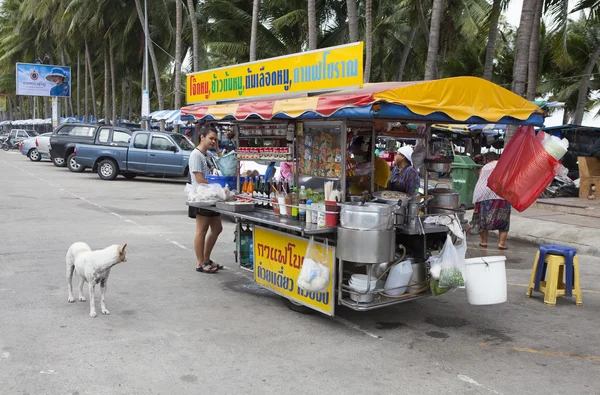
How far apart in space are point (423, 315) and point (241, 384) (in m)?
2.51

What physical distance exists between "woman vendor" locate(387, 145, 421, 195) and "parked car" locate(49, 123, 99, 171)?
18.8m

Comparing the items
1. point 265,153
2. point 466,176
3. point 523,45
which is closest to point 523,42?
point 523,45

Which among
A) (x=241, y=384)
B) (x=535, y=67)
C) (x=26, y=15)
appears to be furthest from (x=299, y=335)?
(x=26, y=15)

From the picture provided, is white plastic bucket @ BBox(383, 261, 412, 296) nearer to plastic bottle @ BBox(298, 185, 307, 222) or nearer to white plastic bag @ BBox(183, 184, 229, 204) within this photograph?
plastic bottle @ BBox(298, 185, 307, 222)

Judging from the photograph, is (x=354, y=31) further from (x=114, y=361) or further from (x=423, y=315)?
(x=114, y=361)

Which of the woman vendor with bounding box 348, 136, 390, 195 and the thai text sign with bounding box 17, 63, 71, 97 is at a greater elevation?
the thai text sign with bounding box 17, 63, 71, 97

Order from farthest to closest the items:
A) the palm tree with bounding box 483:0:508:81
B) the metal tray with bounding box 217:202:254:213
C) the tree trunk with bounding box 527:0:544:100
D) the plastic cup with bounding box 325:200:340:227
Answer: the palm tree with bounding box 483:0:508:81 < the tree trunk with bounding box 527:0:544:100 < the metal tray with bounding box 217:202:254:213 < the plastic cup with bounding box 325:200:340:227

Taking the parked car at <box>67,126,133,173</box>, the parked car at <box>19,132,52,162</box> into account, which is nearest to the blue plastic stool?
the parked car at <box>67,126,133,173</box>

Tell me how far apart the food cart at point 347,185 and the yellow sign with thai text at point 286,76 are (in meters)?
0.16

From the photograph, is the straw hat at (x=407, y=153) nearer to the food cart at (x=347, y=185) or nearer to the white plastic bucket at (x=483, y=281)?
the food cart at (x=347, y=185)

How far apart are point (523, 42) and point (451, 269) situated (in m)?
8.04

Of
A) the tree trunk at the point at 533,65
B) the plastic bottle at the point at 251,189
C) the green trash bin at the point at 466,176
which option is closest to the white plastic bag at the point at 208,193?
the plastic bottle at the point at 251,189

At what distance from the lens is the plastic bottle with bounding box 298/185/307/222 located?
569cm

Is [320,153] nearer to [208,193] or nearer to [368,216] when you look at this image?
[368,216]
